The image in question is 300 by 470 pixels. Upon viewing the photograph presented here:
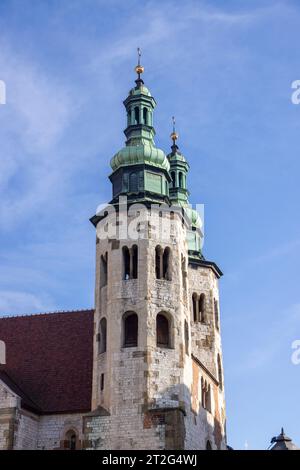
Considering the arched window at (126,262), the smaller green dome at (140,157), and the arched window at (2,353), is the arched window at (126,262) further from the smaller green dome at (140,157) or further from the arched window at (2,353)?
the arched window at (2,353)

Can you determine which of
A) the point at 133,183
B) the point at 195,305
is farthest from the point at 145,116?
the point at 195,305

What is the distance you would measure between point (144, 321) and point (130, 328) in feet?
3.31

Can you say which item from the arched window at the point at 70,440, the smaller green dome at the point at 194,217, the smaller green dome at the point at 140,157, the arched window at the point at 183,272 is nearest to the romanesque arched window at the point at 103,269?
the arched window at the point at 183,272

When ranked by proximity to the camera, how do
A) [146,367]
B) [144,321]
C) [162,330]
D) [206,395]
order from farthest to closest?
[206,395] < [162,330] < [144,321] < [146,367]

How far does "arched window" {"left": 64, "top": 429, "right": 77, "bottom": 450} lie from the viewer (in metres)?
32.6

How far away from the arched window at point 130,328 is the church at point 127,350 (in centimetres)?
5

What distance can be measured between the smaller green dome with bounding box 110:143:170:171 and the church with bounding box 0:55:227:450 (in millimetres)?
57

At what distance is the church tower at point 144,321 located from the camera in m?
31.0

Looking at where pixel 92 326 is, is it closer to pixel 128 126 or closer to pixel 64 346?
pixel 64 346

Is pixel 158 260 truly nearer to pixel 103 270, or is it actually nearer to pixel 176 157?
pixel 103 270

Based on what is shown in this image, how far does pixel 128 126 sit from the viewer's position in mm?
39062

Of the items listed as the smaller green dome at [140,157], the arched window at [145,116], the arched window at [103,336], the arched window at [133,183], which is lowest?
the arched window at [103,336]

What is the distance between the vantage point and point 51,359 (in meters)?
35.8
